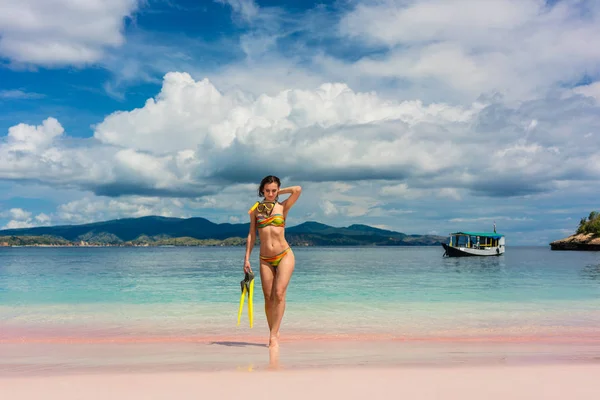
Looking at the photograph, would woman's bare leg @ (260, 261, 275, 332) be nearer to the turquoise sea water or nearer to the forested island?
the turquoise sea water

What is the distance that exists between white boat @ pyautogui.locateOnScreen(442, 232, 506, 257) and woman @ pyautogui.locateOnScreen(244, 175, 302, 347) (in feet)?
246

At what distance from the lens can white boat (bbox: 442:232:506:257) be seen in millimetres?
79188

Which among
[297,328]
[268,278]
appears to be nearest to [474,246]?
[297,328]

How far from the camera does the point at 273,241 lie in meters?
7.88

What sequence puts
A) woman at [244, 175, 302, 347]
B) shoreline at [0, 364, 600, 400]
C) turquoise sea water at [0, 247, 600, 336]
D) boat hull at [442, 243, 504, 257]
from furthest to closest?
boat hull at [442, 243, 504, 257] → turquoise sea water at [0, 247, 600, 336] → woman at [244, 175, 302, 347] → shoreline at [0, 364, 600, 400]

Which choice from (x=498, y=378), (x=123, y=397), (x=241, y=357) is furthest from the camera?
(x=241, y=357)

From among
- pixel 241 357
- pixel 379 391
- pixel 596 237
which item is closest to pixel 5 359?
pixel 241 357

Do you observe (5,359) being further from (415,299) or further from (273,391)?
(415,299)

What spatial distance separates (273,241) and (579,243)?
6149 inches

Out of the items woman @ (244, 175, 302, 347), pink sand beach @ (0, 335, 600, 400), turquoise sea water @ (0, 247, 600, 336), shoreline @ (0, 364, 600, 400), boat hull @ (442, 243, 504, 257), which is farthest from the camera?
boat hull @ (442, 243, 504, 257)

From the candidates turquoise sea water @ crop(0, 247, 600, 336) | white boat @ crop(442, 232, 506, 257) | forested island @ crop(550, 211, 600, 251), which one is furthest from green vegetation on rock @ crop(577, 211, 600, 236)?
turquoise sea water @ crop(0, 247, 600, 336)

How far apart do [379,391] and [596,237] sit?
154m

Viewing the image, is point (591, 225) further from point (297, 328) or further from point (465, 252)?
point (297, 328)

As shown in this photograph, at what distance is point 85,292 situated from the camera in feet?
71.4
